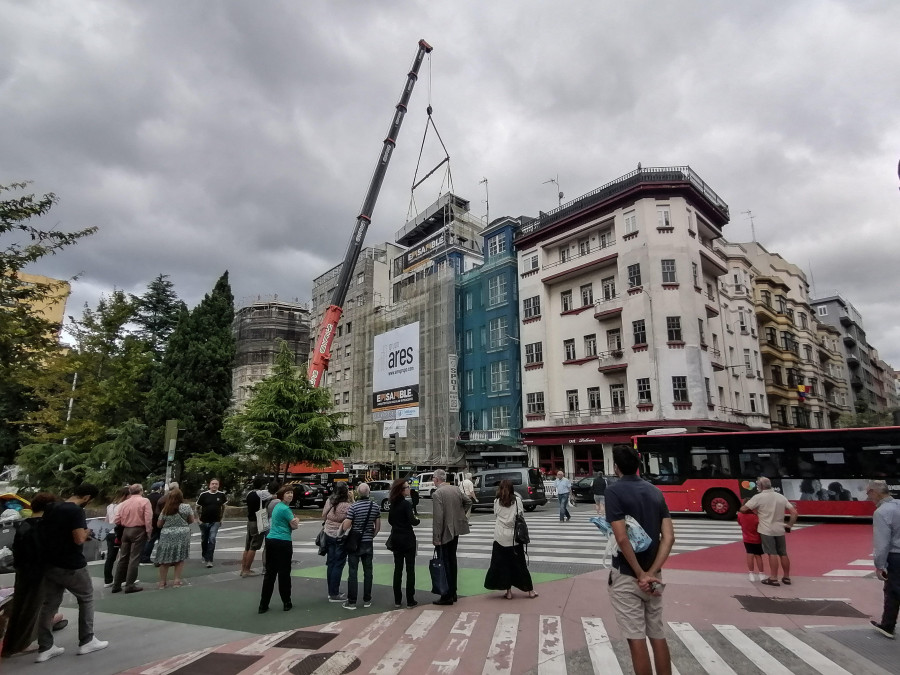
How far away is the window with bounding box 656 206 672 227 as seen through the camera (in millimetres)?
35281

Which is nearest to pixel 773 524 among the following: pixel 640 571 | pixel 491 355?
pixel 640 571

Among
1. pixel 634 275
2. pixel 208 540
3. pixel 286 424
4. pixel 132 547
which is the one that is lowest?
pixel 208 540

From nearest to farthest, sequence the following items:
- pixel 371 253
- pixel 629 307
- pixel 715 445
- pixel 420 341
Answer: pixel 715 445 → pixel 629 307 → pixel 420 341 → pixel 371 253

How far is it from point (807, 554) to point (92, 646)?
12954 millimetres

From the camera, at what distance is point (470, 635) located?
6.10 meters

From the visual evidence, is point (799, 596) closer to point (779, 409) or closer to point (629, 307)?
point (629, 307)

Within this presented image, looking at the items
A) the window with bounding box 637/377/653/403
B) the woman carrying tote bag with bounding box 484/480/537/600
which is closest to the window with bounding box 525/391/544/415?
the window with bounding box 637/377/653/403

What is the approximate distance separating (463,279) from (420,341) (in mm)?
7010

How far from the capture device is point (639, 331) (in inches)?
1359

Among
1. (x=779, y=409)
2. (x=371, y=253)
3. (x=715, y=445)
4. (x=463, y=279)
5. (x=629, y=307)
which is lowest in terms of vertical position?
(x=715, y=445)

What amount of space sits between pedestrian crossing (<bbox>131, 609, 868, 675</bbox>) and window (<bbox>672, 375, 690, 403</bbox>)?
28.3 meters

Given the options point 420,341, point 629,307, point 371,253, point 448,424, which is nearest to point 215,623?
point 629,307

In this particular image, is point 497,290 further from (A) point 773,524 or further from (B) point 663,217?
(A) point 773,524

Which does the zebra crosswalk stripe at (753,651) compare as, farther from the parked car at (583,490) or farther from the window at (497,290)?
the window at (497,290)
